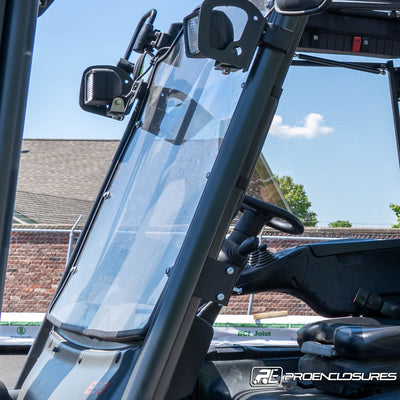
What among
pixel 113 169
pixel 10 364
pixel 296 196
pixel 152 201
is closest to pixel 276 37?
pixel 152 201

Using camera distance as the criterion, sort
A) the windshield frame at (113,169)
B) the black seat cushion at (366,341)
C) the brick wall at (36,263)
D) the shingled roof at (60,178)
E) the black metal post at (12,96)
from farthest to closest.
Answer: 1. the shingled roof at (60,178)
2. the brick wall at (36,263)
3. the windshield frame at (113,169)
4. the black seat cushion at (366,341)
5. the black metal post at (12,96)

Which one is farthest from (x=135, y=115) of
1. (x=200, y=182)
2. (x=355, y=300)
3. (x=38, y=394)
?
(x=355, y=300)

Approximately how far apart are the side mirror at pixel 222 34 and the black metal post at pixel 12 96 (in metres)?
0.42

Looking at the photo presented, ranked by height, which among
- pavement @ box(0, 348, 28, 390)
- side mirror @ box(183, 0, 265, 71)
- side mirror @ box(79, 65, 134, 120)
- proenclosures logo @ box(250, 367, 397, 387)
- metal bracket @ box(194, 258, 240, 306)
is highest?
side mirror @ box(183, 0, 265, 71)

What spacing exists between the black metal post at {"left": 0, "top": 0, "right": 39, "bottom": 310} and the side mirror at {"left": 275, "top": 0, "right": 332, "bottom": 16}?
599mm

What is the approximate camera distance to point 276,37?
173cm

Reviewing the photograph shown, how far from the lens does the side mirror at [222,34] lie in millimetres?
1637

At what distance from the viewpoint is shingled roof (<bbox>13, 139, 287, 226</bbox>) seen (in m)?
20.4

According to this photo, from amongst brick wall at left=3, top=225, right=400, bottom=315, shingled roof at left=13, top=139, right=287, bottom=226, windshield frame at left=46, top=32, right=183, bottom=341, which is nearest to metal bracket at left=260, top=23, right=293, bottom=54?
windshield frame at left=46, top=32, right=183, bottom=341

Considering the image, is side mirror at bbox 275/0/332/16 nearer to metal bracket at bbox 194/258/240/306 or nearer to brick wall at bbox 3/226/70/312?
metal bracket at bbox 194/258/240/306

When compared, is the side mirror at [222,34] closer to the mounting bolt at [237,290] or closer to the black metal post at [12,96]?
the black metal post at [12,96]

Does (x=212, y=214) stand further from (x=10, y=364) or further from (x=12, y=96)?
(x=10, y=364)

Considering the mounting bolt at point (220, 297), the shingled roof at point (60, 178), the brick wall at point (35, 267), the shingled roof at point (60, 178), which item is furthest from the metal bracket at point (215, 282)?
the shingled roof at point (60, 178)

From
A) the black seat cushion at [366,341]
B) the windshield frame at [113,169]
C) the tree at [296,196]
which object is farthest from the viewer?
the tree at [296,196]
